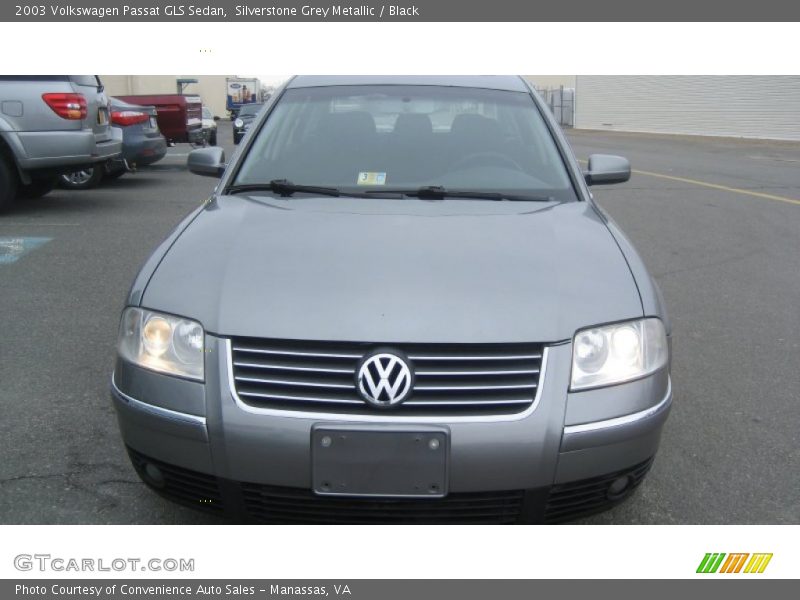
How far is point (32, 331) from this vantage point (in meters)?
5.19

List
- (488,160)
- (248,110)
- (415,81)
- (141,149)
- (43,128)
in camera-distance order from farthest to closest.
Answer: (248,110), (141,149), (43,128), (415,81), (488,160)

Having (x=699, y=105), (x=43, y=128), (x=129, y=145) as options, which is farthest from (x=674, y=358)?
(x=699, y=105)

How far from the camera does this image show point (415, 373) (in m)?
2.44

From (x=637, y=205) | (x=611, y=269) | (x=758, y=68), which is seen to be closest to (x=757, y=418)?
(x=611, y=269)

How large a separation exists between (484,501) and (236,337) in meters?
0.87

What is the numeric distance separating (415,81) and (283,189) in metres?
1.13

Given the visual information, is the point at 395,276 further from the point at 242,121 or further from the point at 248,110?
the point at 248,110

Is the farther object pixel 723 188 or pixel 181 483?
pixel 723 188

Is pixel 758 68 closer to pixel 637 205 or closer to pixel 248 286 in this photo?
pixel 637 205

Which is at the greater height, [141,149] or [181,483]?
[181,483]

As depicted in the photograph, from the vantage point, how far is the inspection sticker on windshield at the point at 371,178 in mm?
3658

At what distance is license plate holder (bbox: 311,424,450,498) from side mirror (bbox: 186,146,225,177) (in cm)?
229

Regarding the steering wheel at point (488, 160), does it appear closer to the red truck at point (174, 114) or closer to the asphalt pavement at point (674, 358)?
the asphalt pavement at point (674, 358)

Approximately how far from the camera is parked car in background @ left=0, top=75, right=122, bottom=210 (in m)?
8.98
